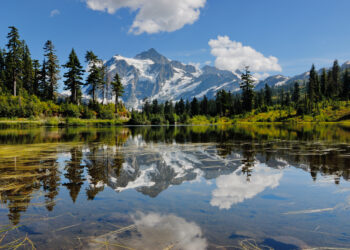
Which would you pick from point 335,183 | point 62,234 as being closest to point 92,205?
point 62,234

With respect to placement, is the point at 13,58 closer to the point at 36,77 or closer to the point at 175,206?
the point at 36,77

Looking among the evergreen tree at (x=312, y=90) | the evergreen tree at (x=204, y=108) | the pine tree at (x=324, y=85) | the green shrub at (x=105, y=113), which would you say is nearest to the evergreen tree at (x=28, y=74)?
the green shrub at (x=105, y=113)

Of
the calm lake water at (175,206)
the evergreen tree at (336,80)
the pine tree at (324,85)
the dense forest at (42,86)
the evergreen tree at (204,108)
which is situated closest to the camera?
the calm lake water at (175,206)

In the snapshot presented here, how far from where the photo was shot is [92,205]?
653 cm

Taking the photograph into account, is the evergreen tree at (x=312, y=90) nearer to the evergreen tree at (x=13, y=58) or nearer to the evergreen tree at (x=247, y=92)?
the evergreen tree at (x=247, y=92)

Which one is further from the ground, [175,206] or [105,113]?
[105,113]

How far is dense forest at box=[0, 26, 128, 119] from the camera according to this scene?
6794 cm

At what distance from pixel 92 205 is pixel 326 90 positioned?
478 feet

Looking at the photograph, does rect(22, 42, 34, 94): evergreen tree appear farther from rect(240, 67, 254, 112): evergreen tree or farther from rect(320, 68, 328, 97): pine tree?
rect(320, 68, 328, 97): pine tree

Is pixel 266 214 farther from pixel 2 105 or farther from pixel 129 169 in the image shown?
pixel 2 105

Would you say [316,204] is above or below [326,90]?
below

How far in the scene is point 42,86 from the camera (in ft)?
298

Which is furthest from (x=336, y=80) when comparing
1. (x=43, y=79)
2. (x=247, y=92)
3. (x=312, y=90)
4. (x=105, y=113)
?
(x=43, y=79)

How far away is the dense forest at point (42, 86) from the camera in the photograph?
6794 centimetres
